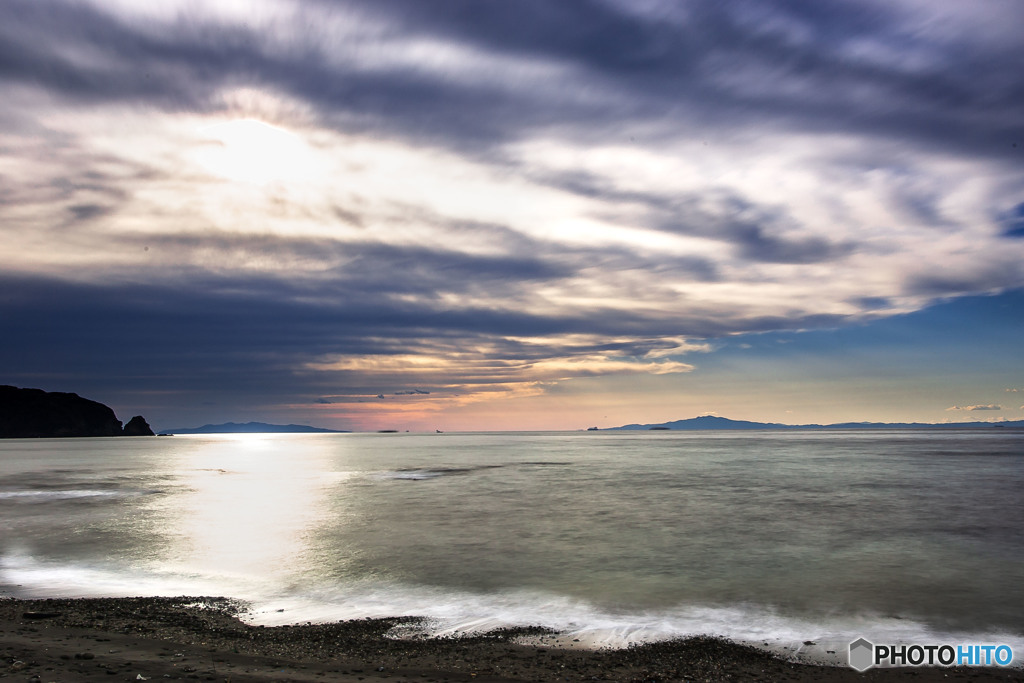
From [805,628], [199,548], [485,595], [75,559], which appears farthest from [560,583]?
[75,559]

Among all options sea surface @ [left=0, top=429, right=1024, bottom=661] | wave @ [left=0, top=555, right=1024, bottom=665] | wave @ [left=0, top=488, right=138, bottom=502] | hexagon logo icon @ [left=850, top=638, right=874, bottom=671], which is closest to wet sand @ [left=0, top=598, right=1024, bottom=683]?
hexagon logo icon @ [left=850, top=638, right=874, bottom=671]

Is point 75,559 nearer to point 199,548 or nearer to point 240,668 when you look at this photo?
point 199,548

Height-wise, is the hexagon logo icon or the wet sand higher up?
the wet sand

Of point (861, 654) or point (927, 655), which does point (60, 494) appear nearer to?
point (861, 654)

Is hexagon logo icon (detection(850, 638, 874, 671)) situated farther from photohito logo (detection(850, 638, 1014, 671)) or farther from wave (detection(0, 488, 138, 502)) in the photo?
wave (detection(0, 488, 138, 502))

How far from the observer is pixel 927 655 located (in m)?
11.1

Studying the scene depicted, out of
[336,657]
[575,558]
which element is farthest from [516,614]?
[575,558]

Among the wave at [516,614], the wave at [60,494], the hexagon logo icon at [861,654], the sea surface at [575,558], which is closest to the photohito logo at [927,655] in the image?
the hexagon logo icon at [861,654]

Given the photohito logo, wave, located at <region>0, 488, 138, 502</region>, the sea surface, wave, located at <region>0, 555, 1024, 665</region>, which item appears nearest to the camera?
the photohito logo

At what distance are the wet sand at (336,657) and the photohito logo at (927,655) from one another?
16.1 inches

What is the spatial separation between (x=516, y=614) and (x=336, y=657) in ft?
15.4

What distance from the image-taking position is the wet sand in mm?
9055

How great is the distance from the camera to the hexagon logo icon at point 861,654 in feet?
33.9

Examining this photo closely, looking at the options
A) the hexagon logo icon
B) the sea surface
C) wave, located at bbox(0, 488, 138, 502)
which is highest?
the hexagon logo icon
